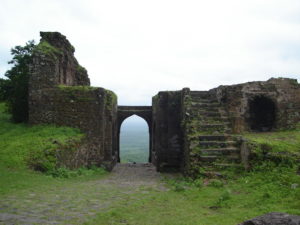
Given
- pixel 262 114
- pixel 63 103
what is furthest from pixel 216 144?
pixel 63 103

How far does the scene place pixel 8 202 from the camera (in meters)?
6.28

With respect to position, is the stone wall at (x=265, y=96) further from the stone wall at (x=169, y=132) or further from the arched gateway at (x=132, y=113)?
the arched gateway at (x=132, y=113)

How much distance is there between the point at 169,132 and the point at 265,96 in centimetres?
531

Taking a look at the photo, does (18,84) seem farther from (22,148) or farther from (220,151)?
(220,151)

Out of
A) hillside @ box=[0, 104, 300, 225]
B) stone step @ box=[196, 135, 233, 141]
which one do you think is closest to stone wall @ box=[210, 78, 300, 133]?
stone step @ box=[196, 135, 233, 141]

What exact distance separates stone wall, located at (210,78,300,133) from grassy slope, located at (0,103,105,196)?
745 cm

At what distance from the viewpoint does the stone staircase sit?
10348 millimetres

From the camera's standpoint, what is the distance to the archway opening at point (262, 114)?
14711mm

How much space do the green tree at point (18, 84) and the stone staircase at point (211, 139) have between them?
8.82m

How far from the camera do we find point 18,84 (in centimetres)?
1527

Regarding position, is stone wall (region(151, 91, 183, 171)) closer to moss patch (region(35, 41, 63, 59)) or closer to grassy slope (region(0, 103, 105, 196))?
grassy slope (region(0, 103, 105, 196))

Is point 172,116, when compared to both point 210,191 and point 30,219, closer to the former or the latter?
point 210,191

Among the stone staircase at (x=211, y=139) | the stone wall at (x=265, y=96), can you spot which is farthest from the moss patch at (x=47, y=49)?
the stone wall at (x=265, y=96)

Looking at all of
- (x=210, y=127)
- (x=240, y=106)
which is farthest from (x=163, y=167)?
(x=240, y=106)
